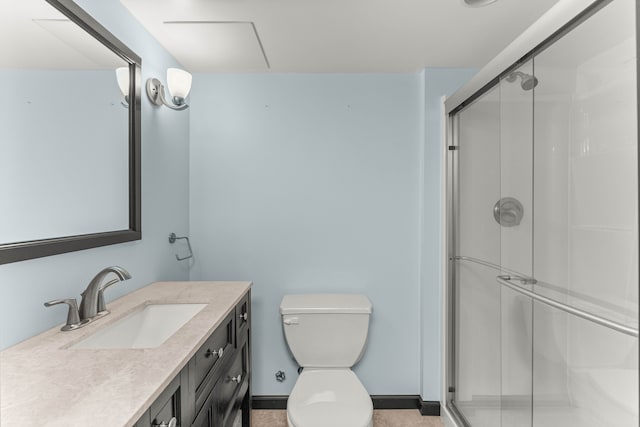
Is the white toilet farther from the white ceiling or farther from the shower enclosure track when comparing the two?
the white ceiling

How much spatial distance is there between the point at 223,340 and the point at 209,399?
0.23m

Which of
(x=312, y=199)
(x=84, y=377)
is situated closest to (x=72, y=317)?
(x=84, y=377)

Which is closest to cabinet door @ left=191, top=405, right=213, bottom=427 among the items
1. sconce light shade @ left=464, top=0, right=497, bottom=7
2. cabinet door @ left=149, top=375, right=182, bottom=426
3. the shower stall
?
cabinet door @ left=149, top=375, right=182, bottom=426

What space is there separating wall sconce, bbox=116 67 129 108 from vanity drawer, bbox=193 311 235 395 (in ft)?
3.36

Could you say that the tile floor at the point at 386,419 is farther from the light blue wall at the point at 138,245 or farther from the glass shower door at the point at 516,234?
the light blue wall at the point at 138,245

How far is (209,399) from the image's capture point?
126 cm

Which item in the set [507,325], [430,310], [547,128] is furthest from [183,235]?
[547,128]

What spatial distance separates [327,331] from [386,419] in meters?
0.70

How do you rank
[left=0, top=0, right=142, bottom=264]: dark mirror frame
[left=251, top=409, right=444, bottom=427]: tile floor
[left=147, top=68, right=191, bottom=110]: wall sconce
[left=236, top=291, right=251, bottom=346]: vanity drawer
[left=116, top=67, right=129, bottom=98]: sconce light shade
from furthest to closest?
[left=251, top=409, right=444, bottom=427]: tile floor
[left=147, top=68, right=191, bottom=110]: wall sconce
[left=236, top=291, right=251, bottom=346]: vanity drawer
[left=116, top=67, right=129, bottom=98]: sconce light shade
[left=0, top=0, right=142, bottom=264]: dark mirror frame

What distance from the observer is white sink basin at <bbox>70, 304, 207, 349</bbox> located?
53.0 inches

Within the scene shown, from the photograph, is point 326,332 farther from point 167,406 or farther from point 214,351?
point 167,406

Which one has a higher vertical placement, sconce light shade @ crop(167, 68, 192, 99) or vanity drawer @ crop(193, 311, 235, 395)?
sconce light shade @ crop(167, 68, 192, 99)

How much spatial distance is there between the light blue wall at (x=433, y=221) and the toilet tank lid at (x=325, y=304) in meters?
0.44

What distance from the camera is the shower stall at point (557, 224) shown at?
100 cm
